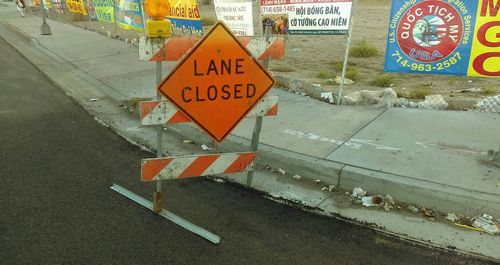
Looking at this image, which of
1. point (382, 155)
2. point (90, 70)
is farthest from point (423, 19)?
point (90, 70)

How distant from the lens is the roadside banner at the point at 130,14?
12.8m

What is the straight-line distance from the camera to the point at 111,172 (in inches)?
196

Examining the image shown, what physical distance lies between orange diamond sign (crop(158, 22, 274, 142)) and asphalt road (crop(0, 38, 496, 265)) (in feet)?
2.60

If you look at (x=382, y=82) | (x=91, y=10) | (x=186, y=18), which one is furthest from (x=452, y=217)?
(x=91, y=10)

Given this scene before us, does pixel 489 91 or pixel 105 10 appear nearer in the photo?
pixel 489 91

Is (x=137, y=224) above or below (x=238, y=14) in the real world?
below

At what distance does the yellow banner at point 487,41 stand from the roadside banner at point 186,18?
6.16m

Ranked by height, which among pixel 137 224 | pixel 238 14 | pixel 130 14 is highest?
pixel 238 14

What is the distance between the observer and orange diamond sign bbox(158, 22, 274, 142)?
3.75m

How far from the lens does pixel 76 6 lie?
20094mm

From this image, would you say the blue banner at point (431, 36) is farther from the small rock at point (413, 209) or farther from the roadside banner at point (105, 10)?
the roadside banner at point (105, 10)

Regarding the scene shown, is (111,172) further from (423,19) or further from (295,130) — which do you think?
(423,19)

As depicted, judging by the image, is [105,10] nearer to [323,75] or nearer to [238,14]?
[238,14]

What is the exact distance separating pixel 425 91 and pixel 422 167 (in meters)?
3.67
